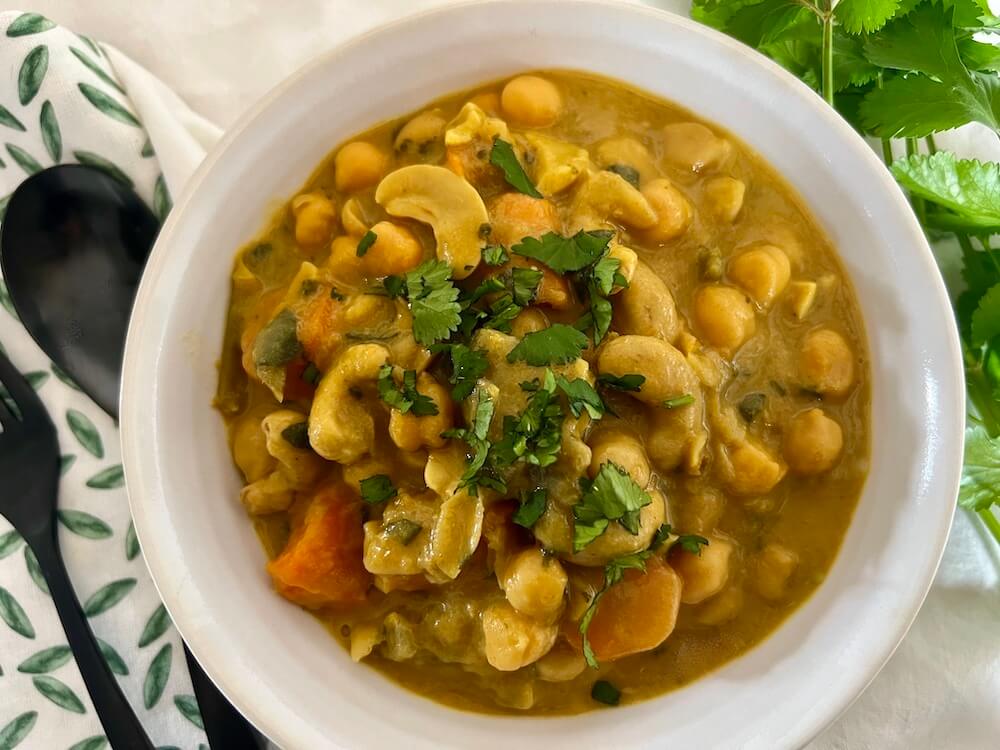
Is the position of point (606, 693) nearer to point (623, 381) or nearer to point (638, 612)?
point (638, 612)

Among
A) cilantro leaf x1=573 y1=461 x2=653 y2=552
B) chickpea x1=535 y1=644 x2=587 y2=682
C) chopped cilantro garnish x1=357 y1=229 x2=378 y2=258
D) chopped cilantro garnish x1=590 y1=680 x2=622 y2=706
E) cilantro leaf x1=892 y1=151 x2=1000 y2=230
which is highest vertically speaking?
cilantro leaf x1=892 y1=151 x2=1000 y2=230

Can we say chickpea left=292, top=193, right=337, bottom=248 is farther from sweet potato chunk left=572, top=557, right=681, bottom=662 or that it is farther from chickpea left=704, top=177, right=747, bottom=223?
sweet potato chunk left=572, top=557, right=681, bottom=662

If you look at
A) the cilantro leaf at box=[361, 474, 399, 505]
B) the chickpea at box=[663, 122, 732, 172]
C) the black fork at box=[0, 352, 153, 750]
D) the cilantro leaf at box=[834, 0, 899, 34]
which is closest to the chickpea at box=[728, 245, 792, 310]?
the chickpea at box=[663, 122, 732, 172]

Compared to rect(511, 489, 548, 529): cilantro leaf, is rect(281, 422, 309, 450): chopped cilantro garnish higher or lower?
lower

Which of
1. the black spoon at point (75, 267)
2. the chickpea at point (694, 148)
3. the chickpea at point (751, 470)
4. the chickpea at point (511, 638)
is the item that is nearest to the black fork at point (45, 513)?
the black spoon at point (75, 267)

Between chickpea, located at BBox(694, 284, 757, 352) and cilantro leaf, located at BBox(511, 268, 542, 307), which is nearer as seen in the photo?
cilantro leaf, located at BBox(511, 268, 542, 307)

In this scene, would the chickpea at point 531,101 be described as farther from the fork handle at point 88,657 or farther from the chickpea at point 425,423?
the fork handle at point 88,657

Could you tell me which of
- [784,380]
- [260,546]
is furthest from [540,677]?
[784,380]
